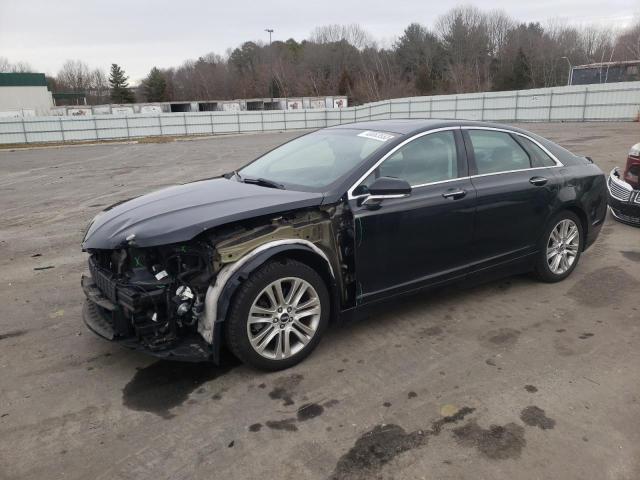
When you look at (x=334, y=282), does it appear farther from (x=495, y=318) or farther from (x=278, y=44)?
(x=278, y=44)

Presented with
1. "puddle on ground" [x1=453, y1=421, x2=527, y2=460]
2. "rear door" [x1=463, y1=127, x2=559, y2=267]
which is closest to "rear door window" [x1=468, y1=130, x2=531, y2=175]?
"rear door" [x1=463, y1=127, x2=559, y2=267]

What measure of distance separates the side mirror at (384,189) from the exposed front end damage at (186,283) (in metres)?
0.60

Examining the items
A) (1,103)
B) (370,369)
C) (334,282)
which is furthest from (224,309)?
(1,103)

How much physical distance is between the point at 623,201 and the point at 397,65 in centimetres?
8262

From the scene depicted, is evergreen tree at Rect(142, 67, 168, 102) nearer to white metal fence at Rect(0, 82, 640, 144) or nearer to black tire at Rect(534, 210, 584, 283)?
white metal fence at Rect(0, 82, 640, 144)

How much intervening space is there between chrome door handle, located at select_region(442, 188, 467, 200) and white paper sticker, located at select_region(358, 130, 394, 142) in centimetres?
63

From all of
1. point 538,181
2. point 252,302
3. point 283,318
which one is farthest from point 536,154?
point 252,302

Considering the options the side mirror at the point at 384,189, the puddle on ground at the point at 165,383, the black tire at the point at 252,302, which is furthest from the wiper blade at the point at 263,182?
the puddle on ground at the point at 165,383

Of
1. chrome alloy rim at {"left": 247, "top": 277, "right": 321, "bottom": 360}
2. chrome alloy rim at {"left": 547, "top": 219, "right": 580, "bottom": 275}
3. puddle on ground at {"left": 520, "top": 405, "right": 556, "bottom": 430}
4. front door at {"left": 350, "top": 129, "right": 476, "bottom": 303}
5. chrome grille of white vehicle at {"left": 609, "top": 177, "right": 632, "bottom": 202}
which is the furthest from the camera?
chrome grille of white vehicle at {"left": 609, "top": 177, "right": 632, "bottom": 202}

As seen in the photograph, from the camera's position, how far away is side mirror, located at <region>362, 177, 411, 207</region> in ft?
11.9

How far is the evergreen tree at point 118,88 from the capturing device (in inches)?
3652

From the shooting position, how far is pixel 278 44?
4365 inches

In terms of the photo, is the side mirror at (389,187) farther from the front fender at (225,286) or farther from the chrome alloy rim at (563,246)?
the chrome alloy rim at (563,246)

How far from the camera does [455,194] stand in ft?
13.5
